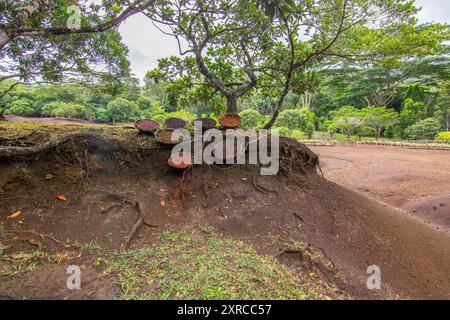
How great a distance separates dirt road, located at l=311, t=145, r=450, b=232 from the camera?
605cm

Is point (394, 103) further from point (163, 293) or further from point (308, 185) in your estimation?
point (163, 293)

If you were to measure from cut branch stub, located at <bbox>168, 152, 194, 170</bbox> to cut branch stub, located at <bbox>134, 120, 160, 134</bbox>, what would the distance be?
72cm

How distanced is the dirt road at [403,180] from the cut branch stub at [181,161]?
19.1 ft

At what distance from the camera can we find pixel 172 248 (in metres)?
2.69

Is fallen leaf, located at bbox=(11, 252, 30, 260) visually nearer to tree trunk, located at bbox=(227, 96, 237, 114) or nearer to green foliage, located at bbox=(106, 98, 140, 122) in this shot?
tree trunk, located at bbox=(227, 96, 237, 114)

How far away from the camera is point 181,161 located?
390 cm

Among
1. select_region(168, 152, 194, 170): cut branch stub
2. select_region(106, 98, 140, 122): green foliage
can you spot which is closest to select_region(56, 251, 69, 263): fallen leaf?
select_region(168, 152, 194, 170): cut branch stub

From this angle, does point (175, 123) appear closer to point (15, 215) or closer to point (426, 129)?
point (15, 215)

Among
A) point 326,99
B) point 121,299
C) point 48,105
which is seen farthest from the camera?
point 326,99

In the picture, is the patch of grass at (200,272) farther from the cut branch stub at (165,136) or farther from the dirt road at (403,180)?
the dirt road at (403,180)

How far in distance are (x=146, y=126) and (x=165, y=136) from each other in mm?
426

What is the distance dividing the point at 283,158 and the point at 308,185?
28.4 inches

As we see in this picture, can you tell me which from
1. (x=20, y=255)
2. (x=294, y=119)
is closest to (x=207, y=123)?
(x=20, y=255)
